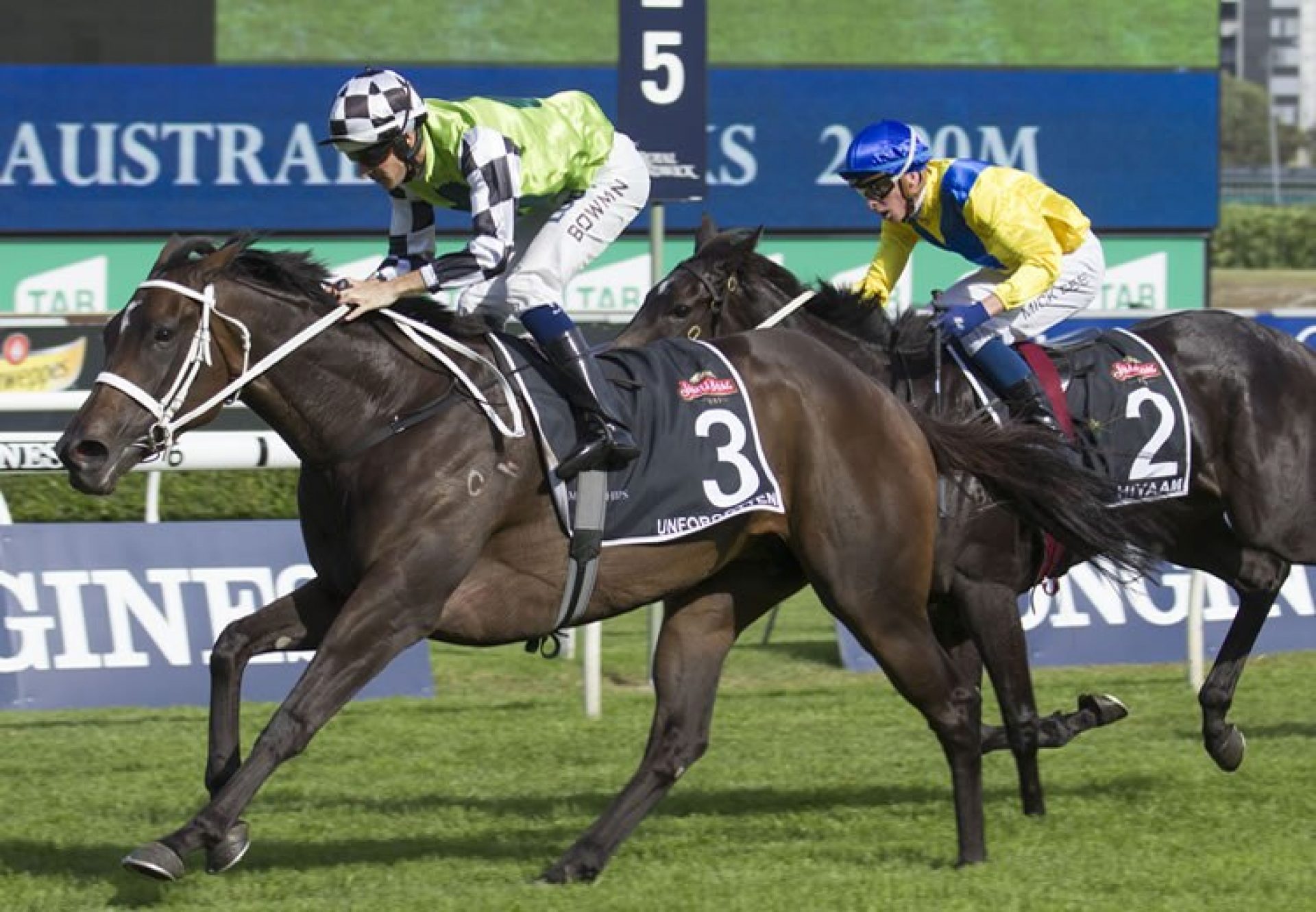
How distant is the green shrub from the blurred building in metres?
48.0

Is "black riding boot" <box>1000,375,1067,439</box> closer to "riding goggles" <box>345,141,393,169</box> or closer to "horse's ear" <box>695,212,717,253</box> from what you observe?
"horse's ear" <box>695,212,717,253</box>

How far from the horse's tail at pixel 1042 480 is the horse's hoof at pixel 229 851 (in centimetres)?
190

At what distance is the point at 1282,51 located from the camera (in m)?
89.9

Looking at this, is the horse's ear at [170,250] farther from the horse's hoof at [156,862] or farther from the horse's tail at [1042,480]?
the horse's tail at [1042,480]

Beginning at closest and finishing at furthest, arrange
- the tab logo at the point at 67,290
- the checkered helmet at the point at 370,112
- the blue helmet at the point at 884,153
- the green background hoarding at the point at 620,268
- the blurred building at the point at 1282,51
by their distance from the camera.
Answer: the checkered helmet at the point at 370,112 → the blue helmet at the point at 884,153 → the tab logo at the point at 67,290 → the green background hoarding at the point at 620,268 → the blurred building at the point at 1282,51

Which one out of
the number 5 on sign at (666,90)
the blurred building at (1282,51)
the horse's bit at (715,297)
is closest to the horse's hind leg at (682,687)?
the horse's bit at (715,297)

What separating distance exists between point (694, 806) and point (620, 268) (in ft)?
31.7

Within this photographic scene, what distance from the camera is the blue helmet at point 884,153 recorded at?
5816 mm

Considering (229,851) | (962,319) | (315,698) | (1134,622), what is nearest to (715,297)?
(962,319)

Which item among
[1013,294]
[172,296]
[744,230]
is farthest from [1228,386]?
[172,296]

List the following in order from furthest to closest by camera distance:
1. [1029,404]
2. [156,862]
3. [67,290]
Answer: [67,290]
[1029,404]
[156,862]

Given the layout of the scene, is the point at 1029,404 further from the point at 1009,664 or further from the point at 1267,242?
the point at 1267,242

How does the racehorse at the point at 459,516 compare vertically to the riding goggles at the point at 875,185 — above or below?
below

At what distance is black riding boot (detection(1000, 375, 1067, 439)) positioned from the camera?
5852 mm
